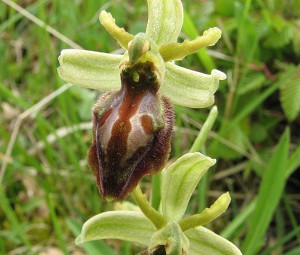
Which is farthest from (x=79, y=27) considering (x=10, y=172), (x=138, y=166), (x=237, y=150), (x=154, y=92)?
(x=138, y=166)

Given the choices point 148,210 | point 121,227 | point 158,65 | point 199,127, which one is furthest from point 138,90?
point 199,127

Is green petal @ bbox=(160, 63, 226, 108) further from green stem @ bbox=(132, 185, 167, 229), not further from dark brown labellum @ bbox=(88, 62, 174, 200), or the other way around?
green stem @ bbox=(132, 185, 167, 229)

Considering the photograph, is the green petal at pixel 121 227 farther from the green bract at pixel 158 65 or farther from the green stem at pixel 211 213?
the green bract at pixel 158 65

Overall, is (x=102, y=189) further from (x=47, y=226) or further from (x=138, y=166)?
(x=47, y=226)

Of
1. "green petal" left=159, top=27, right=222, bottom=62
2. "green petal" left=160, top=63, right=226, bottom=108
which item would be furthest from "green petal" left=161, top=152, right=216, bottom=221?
"green petal" left=159, top=27, right=222, bottom=62

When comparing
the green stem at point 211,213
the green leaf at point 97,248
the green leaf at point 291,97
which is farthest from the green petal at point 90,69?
the green leaf at point 291,97
